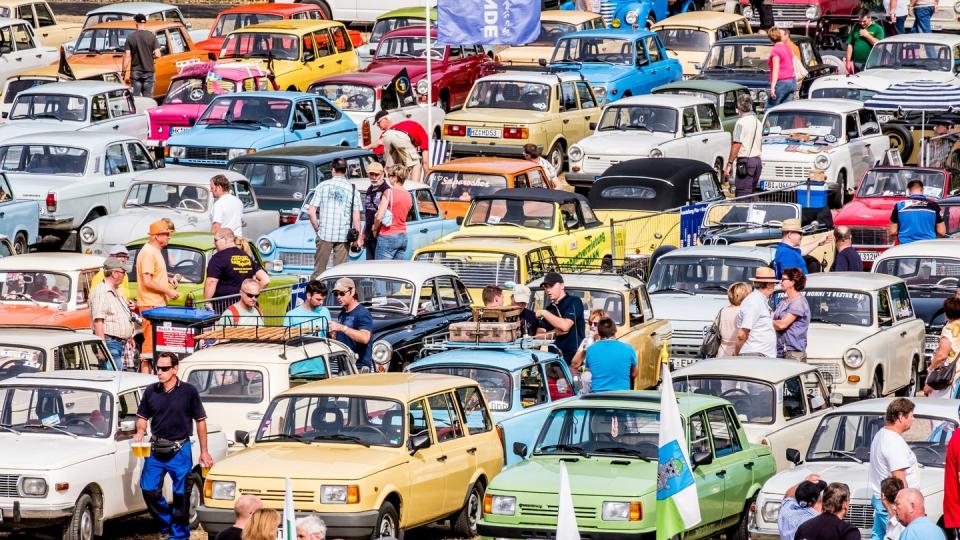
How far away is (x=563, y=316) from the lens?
63.1ft

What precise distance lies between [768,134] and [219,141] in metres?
8.24

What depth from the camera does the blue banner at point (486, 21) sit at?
97.6ft

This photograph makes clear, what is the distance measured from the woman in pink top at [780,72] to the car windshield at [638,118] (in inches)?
137

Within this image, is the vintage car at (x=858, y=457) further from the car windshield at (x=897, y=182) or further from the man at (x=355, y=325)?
the car windshield at (x=897, y=182)

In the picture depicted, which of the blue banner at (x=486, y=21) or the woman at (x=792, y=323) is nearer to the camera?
the woman at (x=792, y=323)

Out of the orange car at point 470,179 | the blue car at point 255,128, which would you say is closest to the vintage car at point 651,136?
the orange car at point 470,179

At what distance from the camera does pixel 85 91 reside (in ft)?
103

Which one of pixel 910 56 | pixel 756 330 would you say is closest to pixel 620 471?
pixel 756 330

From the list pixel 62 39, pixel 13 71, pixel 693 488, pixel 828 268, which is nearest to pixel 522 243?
pixel 828 268

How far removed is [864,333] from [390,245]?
5.92 metres

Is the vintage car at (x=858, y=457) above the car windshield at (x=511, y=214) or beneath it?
above

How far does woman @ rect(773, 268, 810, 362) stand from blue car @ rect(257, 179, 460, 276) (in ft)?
19.1

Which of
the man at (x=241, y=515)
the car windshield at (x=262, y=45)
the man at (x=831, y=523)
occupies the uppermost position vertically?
the man at (x=241, y=515)

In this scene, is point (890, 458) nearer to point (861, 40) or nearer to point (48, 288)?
point (48, 288)
